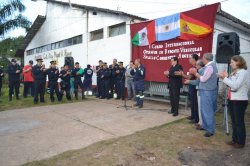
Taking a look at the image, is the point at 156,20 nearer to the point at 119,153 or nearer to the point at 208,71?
the point at 208,71

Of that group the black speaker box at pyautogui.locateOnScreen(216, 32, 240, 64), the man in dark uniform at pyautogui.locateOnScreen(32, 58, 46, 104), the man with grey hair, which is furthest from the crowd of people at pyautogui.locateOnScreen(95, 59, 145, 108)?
the man with grey hair

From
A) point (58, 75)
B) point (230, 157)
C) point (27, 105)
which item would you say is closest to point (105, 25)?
point (58, 75)

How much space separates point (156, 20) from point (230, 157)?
23.3ft

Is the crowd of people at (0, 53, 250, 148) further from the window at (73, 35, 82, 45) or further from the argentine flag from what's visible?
the window at (73, 35, 82, 45)

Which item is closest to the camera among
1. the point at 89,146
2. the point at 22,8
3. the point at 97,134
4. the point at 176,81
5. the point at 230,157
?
the point at 230,157

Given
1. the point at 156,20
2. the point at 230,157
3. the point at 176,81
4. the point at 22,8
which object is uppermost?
the point at 22,8

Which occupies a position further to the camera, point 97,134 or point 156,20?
point 156,20

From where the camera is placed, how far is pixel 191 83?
21.3ft

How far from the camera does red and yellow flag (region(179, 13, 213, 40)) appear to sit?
27.9 ft

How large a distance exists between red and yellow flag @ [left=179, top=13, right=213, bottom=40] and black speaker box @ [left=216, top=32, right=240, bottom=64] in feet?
6.78

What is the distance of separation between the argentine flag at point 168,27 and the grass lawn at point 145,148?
442 cm

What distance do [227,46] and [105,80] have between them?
6763 millimetres

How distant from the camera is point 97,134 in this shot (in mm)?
6227

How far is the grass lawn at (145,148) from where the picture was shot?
4570 mm
